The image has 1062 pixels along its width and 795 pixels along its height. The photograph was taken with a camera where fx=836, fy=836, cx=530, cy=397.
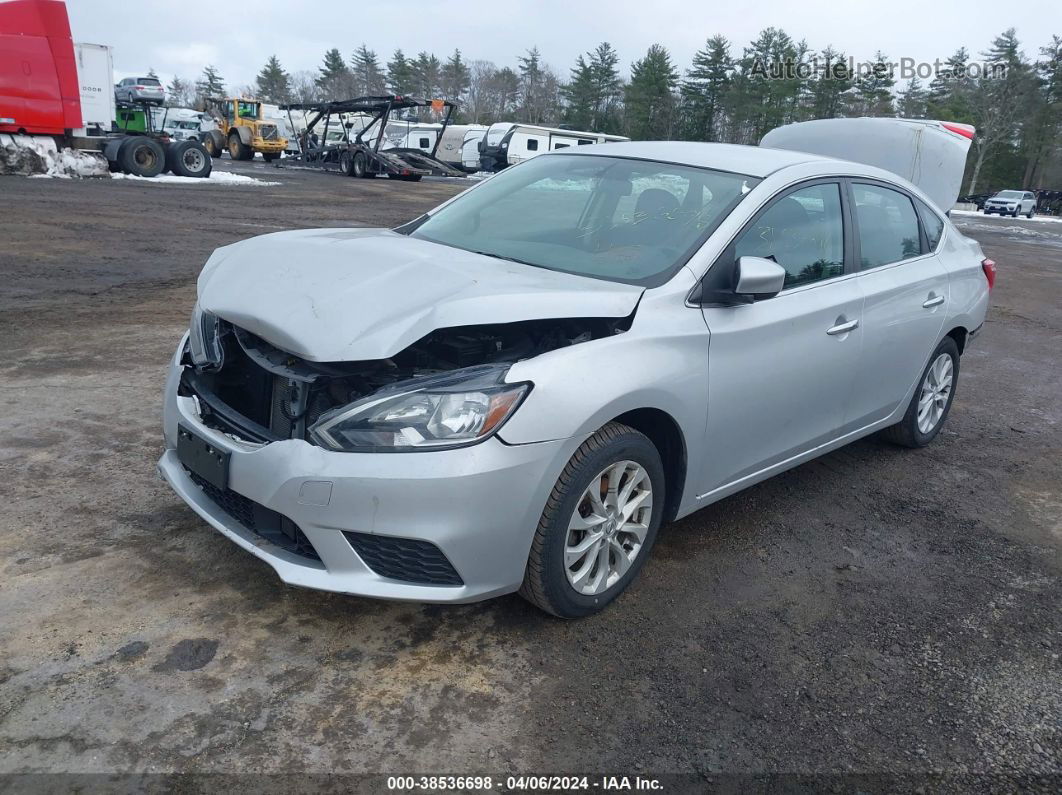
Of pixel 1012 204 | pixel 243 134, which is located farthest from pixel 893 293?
pixel 1012 204

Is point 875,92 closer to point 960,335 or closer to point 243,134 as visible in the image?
point 243,134

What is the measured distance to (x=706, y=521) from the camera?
158 inches

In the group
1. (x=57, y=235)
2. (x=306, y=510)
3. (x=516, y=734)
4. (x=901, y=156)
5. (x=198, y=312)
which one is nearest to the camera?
(x=516, y=734)

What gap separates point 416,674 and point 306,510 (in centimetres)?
63

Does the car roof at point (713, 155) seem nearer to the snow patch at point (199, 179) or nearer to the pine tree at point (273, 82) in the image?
the snow patch at point (199, 179)

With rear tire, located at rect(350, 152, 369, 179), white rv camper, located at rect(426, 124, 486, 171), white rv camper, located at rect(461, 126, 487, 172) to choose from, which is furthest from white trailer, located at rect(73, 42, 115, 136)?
white rv camper, located at rect(426, 124, 486, 171)

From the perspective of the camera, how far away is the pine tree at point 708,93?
7056 cm

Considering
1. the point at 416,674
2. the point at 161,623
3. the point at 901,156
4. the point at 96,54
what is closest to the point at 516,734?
the point at 416,674

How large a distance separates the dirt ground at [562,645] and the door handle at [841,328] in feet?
3.10

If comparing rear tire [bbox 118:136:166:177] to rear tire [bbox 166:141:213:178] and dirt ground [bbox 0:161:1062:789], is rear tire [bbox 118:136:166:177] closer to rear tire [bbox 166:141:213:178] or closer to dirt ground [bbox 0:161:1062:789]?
rear tire [bbox 166:141:213:178]

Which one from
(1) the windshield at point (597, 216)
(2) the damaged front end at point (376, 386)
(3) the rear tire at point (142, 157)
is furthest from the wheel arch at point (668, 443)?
(3) the rear tire at point (142, 157)

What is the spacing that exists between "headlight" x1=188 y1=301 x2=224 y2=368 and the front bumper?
500mm

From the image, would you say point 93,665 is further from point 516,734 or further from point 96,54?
point 96,54

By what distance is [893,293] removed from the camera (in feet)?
14.0
